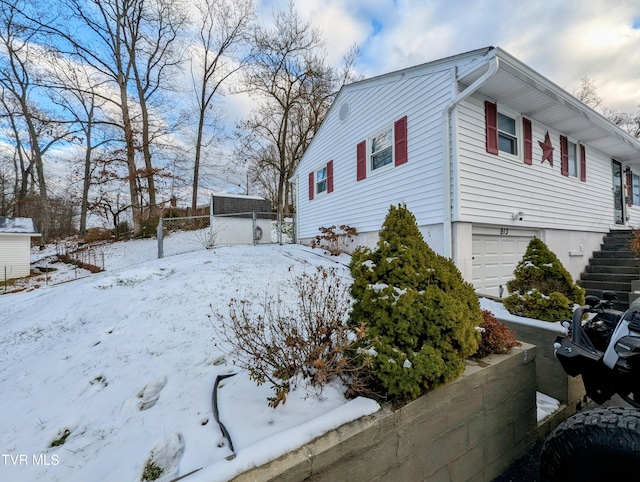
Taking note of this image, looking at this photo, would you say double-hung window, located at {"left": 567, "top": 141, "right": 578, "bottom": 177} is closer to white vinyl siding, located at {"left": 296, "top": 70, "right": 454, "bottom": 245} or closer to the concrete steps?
the concrete steps

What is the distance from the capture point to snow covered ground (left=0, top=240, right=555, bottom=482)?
1.54 meters

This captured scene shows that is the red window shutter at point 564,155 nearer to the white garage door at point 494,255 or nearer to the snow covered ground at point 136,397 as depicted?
the white garage door at point 494,255

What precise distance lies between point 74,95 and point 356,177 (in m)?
17.9

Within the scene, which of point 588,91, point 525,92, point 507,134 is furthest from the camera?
point 588,91

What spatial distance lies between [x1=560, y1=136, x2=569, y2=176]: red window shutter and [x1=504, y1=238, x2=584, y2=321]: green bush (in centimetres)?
475

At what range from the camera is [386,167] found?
695 centimetres

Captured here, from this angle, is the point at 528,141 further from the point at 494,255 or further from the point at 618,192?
the point at 618,192

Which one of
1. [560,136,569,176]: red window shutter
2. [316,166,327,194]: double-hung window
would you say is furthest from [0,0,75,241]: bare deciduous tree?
[560,136,569,176]: red window shutter

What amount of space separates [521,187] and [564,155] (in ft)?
7.87

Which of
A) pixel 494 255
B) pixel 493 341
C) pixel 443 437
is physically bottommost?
pixel 443 437

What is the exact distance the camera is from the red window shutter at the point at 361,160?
7.73 m

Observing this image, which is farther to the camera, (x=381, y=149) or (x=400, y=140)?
(x=381, y=149)

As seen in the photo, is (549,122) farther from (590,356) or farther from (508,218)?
(590,356)

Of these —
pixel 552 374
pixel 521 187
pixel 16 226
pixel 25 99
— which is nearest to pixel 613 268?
pixel 521 187
